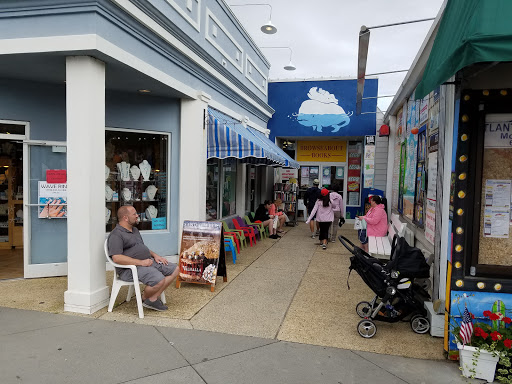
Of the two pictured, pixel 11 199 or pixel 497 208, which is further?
pixel 11 199

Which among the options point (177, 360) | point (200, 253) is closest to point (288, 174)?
point (200, 253)

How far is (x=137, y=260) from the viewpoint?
4520 millimetres

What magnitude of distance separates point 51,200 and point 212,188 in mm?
3934

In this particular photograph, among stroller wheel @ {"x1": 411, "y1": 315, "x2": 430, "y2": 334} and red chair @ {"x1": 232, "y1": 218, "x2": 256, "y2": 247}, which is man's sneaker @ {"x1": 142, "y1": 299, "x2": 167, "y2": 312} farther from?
red chair @ {"x1": 232, "y1": 218, "x2": 256, "y2": 247}

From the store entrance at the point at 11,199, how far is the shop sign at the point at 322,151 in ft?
31.1

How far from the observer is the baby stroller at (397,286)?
407 cm

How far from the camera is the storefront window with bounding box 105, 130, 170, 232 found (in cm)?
661

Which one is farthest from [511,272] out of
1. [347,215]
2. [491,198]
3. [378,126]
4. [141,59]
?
[347,215]

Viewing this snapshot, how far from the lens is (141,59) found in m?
5.29

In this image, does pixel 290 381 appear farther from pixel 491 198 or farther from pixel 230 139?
pixel 230 139

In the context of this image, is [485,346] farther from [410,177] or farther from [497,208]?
[410,177]

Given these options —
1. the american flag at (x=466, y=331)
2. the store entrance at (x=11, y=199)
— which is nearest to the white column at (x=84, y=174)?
the store entrance at (x=11, y=199)

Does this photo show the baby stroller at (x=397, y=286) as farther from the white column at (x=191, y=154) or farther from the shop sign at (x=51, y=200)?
the shop sign at (x=51, y=200)

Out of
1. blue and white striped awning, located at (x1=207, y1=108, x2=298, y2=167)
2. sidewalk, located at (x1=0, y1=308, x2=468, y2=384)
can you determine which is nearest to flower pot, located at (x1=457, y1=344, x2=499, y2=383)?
sidewalk, located at (x1=0, y1=308, x2=468, y2=384)
